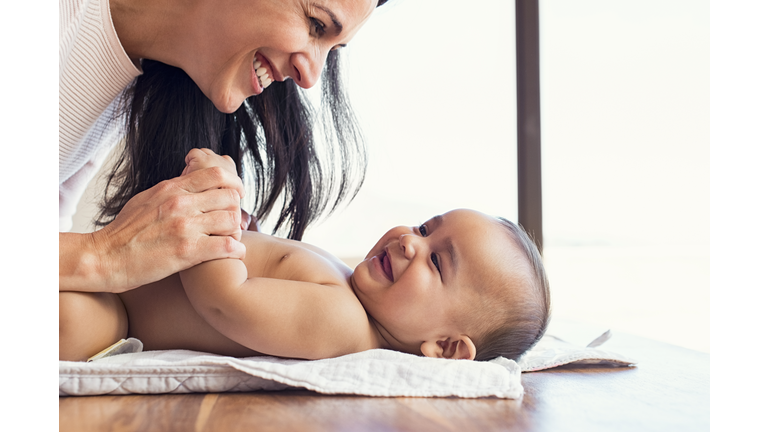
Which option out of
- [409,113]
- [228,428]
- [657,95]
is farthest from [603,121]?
[228,428]

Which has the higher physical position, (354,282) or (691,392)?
(354,282)

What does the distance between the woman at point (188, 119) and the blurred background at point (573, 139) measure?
0.22 meters

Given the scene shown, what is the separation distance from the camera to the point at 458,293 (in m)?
1.10

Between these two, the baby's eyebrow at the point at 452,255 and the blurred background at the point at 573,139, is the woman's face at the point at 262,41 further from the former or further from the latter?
the baby's eyebrow at the point at 452,255

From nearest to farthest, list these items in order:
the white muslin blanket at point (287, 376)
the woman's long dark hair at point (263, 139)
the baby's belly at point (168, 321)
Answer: the white muslin blanket at point (287, 376), the baby's belly at point (168, 321), the woman's long dark hair at point (263, 139)

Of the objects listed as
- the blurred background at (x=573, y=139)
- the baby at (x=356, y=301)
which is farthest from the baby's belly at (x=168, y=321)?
the blurred background at (x=573, y=139)

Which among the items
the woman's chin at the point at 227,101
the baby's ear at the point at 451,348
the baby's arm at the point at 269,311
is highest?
the woman's chin at the point at 227,101

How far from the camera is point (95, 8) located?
1.22 meters

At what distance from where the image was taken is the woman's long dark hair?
4.95 ft

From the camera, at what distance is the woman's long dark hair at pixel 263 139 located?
59.4 inches

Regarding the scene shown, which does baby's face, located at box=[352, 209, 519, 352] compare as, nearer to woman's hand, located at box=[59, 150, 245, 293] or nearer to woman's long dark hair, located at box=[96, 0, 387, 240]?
woman's hand, located at box=[59, 150, 245, 293]
